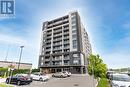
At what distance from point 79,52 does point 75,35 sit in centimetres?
775

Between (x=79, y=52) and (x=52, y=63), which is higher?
(x=79, y=52)

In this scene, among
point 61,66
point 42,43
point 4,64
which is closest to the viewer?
point 4,64

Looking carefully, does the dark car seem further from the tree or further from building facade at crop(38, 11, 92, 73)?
building facade at crop(38, 11, 92, 73)

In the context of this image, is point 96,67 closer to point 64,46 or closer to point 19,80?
point 19,80

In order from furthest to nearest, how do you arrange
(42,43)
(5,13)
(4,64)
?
(42,43), (4,64), (5,13)

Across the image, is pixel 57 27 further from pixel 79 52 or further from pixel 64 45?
pixel 79 52

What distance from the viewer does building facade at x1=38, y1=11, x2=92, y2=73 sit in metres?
61.7

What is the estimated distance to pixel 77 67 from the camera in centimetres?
6088

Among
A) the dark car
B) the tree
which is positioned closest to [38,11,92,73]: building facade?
the tree

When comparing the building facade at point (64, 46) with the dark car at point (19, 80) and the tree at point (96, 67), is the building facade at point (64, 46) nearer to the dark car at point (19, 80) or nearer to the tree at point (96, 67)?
the tree at point (96, 67)

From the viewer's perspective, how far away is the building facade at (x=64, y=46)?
2429 inches

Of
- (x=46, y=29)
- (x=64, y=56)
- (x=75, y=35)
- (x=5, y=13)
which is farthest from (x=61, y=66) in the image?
(x=5, y=13)

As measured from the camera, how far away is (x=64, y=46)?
66188mm

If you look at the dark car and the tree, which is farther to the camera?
the tree
